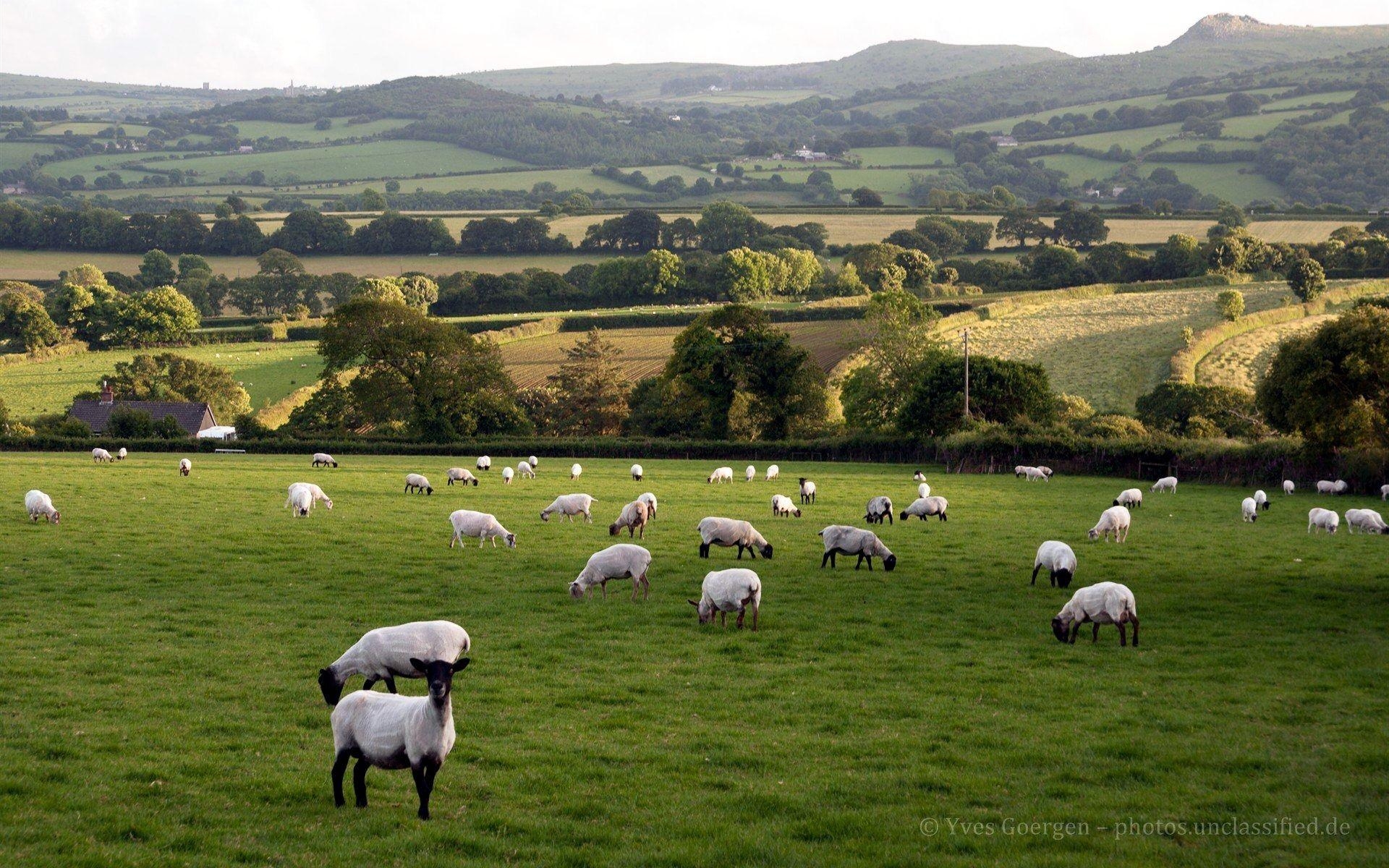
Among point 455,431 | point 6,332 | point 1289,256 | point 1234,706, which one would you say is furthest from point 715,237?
point 1234,706

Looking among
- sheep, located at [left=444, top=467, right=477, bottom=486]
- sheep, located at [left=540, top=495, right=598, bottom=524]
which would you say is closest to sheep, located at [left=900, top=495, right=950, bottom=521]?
sheep, located at [left=540, top=495, right=598, bottom=524]

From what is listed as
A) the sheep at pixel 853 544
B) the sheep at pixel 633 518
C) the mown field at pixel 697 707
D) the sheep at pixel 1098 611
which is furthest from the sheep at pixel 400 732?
the sheep at pixel 633 518

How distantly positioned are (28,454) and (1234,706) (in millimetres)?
61022

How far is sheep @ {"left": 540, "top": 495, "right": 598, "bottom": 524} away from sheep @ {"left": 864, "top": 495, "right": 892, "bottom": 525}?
8.12m

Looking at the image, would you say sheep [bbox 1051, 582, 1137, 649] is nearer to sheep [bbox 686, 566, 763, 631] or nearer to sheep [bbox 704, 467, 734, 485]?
sheep [bbox 686, 566, 763, 631]

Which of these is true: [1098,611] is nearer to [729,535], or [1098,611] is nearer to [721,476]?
[729,535]

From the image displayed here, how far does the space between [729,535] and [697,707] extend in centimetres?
1148

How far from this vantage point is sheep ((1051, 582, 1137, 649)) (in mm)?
18078

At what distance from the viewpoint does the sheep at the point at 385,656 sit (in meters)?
13.7

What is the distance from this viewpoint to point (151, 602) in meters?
20.6

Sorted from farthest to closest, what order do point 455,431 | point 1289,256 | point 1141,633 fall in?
point 1289,256, point 455,431, point 1141,633

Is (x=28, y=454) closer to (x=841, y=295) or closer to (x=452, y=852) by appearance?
(x=452, y=852)

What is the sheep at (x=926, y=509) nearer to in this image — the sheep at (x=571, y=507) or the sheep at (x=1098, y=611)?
the sheep at (x=571, y=507)

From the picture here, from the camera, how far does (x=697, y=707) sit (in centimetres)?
1446
